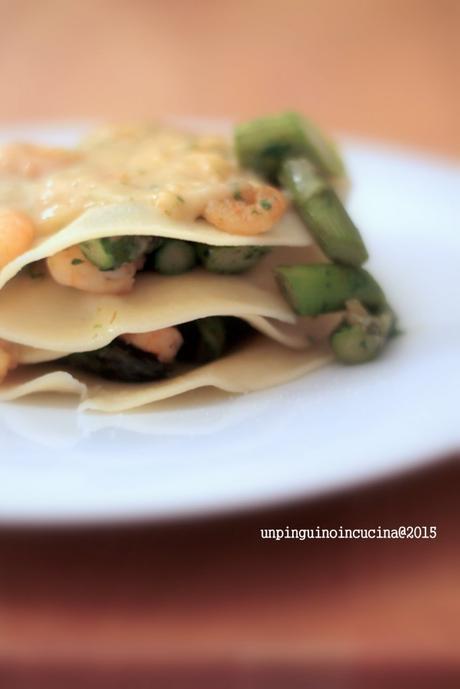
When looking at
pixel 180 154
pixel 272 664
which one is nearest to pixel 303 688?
pixel 272 664

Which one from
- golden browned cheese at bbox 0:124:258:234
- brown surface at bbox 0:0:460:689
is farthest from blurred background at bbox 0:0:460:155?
brown surface at bbox 0:0:460:689

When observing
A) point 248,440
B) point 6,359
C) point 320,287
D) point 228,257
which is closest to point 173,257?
point 228,257

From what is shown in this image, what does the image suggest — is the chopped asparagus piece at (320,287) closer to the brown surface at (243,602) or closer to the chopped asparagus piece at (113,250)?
the chopped asparagus piece at (113,250)

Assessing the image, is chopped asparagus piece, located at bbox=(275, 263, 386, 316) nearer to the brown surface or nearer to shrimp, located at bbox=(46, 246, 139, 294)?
shrimp, located at bbox=(46, 246, 139, 294)

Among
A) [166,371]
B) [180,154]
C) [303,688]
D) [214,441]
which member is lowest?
[303,688]

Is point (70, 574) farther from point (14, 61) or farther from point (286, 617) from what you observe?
point (14, 61)

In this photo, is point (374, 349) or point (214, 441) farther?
point (374, 349)
